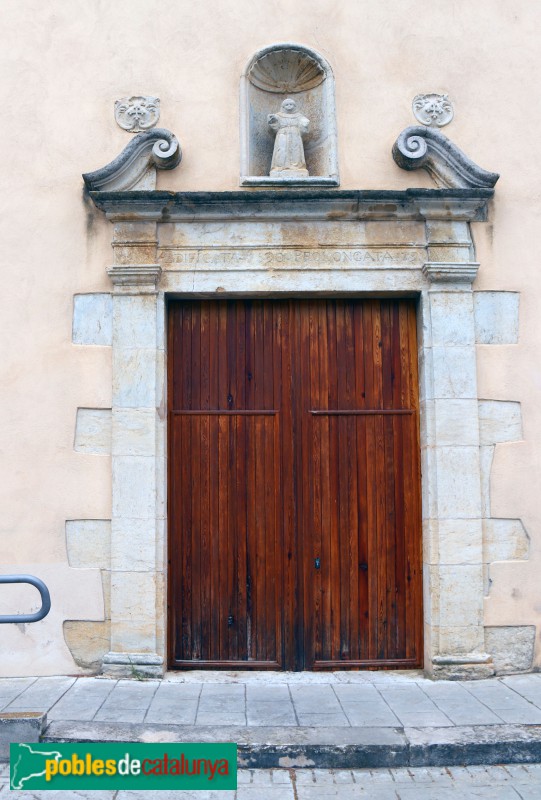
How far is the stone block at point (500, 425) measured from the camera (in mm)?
4977

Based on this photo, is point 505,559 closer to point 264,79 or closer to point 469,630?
point 469,630

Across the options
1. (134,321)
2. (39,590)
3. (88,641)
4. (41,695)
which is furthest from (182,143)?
(41,695)

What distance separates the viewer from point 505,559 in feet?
16.1

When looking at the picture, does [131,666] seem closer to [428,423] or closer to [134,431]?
[134,431]

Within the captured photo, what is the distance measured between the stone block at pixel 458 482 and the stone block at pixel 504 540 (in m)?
0.15

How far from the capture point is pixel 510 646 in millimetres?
4844

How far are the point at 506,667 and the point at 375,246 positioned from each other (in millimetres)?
2721

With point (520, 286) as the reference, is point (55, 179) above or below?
above

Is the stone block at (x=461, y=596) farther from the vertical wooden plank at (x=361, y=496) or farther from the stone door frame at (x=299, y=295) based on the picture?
the vertical wooden plank at (x=361, y=496)

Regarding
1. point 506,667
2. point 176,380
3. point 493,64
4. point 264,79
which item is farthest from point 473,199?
point 506,667

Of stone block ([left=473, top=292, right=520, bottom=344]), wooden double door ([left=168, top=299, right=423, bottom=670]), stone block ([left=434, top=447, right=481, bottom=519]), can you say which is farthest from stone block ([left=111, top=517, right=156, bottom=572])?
stone block ([left=473, top=292, right=520, bottom=344])

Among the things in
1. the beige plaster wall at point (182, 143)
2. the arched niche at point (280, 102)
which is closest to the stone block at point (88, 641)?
the beige plaster wall at point (182, 143)

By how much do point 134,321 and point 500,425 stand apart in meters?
2.38

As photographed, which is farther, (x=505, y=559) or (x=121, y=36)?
(x=121, y=36)
